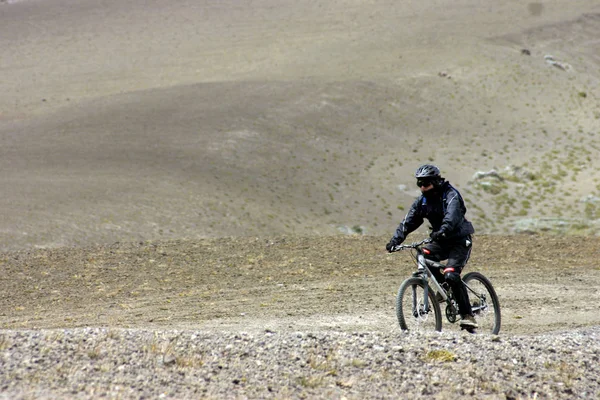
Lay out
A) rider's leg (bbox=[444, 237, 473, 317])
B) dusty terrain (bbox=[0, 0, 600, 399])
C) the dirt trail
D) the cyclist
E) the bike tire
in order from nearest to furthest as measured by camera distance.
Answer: dusty terrain (bbox=[0, 0, 600, 399]) → the cyclist → rider's leg (bbox=[444, 237, 473, 317]) → the bike tire → the dirt trail

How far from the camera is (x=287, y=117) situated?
35156mm

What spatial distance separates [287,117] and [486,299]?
26428 millimetres

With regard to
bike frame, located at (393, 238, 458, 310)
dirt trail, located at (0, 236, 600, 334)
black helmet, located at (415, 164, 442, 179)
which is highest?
black helmet, located at (415, 164, 442, 179)

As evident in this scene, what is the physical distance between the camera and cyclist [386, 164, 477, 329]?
8516 millimetres

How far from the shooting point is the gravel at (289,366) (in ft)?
21.2

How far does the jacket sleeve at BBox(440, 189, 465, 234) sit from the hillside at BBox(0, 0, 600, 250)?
13842 millimetres

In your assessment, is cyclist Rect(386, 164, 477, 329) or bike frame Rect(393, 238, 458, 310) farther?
bike frame Rect(393, 238, 458, 310)

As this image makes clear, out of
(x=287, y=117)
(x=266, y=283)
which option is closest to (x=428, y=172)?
(x=266, y=283)

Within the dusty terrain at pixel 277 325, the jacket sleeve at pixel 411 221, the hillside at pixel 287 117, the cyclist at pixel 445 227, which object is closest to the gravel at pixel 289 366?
the dusty terrain at pixel 277 325

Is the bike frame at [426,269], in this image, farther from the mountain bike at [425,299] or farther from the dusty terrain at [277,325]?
the dusty terrain at [277,325]

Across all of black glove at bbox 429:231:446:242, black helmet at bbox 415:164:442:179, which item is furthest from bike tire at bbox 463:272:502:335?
black helmet at bbox 415:164:442:179

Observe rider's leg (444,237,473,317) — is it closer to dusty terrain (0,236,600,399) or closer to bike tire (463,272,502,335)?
bike tire (463,272,502,335)

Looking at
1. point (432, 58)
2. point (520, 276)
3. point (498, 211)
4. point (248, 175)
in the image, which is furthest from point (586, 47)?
point (520, 276)

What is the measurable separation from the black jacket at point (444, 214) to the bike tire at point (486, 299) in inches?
34.5
